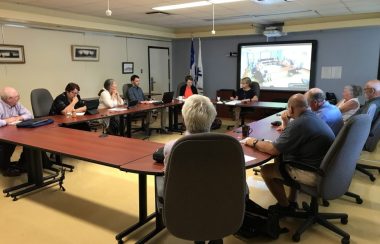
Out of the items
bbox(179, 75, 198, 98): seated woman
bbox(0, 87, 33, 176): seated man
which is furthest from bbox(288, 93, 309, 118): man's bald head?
bbox(179, 75, 198, 98): seated woman

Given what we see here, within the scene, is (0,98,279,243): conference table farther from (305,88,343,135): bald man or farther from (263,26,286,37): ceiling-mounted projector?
(263,26,286,37): ceiling-mounted projector

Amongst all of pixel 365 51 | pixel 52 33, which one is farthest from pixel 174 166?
pixel 365 51

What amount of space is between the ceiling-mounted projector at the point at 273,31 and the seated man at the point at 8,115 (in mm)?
5267

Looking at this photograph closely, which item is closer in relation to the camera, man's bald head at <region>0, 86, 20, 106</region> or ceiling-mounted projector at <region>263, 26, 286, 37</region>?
→ man's bald head at <region>0, 86, 20, 106</region>

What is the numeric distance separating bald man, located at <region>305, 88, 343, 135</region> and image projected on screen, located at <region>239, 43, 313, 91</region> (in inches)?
171

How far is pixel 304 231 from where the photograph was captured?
8.11ft

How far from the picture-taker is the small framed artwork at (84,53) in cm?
627

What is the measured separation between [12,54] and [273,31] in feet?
17.4

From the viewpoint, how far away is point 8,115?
154 inches

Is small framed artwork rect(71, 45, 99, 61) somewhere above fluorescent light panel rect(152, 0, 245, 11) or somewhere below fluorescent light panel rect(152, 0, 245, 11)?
below

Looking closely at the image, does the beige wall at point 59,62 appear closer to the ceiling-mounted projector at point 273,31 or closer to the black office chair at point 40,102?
the black office chair at point 40,102

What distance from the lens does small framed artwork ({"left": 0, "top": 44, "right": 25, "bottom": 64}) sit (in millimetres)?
5113

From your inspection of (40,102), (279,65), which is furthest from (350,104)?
(40,102)

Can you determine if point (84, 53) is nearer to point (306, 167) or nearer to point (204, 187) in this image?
point (306, 167)
